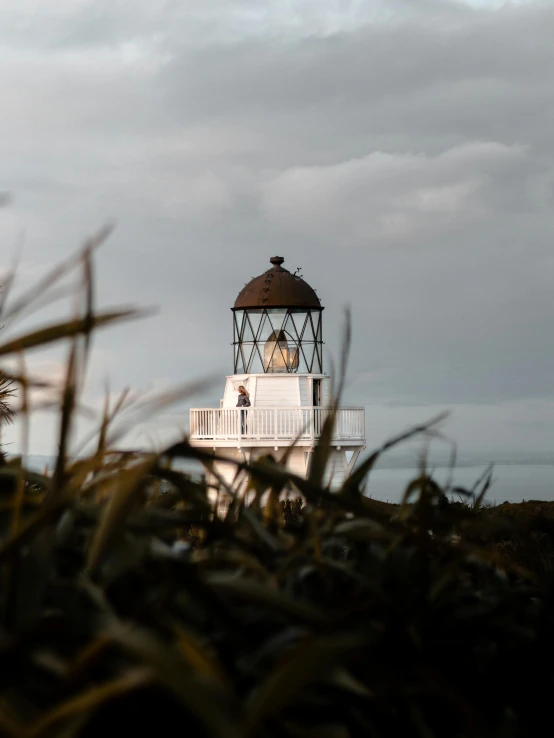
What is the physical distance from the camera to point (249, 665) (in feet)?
2.10

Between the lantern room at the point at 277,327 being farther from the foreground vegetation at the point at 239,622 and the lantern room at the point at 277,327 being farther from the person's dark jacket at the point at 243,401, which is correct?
the foreground vegetation at the point at 239,622

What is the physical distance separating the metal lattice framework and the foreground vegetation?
29230 mm

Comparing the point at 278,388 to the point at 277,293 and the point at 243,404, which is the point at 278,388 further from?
the point at 277,293

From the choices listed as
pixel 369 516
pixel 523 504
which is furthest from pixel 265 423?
pixel 369 516

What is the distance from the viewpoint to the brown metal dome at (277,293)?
3003 cm

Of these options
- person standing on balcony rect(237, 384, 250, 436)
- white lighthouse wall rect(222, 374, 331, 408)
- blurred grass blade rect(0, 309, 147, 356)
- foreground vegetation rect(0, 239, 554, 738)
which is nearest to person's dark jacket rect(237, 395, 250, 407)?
person standing on balcony rect(237, 384, 250, 436)

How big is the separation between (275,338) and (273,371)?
122 centimetres

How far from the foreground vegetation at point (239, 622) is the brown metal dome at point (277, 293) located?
29.2 m

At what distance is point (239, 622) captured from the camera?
2.28 ft

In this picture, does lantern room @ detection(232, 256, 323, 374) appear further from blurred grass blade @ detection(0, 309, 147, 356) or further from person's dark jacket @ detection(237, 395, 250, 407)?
blurred grass blade @ detection(0, 309, 147, 356)

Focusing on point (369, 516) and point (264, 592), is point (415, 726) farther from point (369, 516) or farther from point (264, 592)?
point (369, 516)

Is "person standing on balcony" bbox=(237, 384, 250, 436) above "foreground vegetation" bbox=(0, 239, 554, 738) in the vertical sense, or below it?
above

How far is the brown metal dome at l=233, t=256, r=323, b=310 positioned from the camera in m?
30.0

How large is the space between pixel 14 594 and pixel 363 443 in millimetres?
32065
